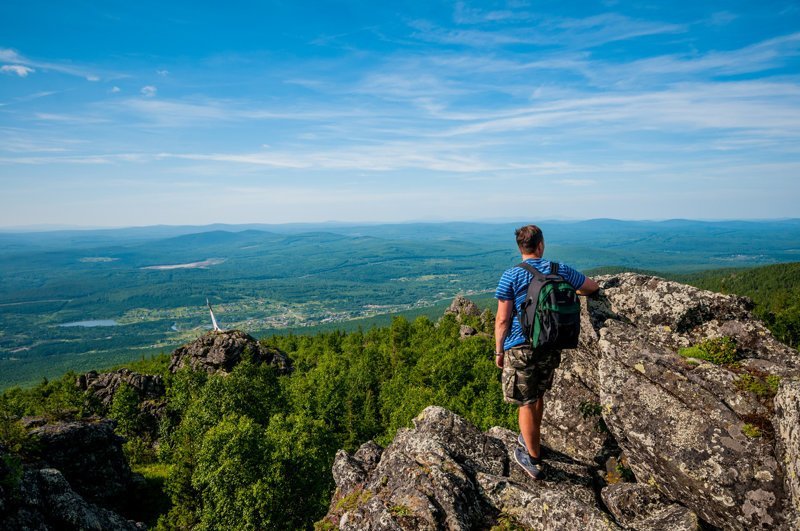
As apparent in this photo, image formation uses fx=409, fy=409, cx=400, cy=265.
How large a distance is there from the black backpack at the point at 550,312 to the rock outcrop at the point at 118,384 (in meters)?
62.0

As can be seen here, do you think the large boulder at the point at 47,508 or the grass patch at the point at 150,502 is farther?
the grass patch at the point at 150,502

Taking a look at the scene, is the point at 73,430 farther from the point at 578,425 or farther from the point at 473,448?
the point at 578,425

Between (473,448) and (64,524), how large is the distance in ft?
50.0

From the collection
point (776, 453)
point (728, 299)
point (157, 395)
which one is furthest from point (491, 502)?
point (157, 395)

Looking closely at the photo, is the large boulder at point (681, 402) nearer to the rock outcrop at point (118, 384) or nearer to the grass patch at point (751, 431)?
the grass patch at point (751, 431)

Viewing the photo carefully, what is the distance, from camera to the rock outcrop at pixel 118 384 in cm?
5594

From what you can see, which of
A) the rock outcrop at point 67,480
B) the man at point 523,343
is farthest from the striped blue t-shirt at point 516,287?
the rock outcrop at point 67,480

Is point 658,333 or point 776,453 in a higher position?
point 658,333

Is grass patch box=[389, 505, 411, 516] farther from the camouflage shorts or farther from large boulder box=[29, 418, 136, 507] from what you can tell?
large boulder box=[29, 418, 136, 507]

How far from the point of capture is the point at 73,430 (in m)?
28.0

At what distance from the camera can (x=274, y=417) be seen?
31562mm

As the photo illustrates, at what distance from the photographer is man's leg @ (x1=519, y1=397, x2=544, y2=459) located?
32.4 ft

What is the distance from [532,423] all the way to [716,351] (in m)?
4.81

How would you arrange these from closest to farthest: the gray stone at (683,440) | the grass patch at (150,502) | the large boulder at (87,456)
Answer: the gray stone at (683,440)
the large boulder at (87,456)
the grass patch at (150,502)
